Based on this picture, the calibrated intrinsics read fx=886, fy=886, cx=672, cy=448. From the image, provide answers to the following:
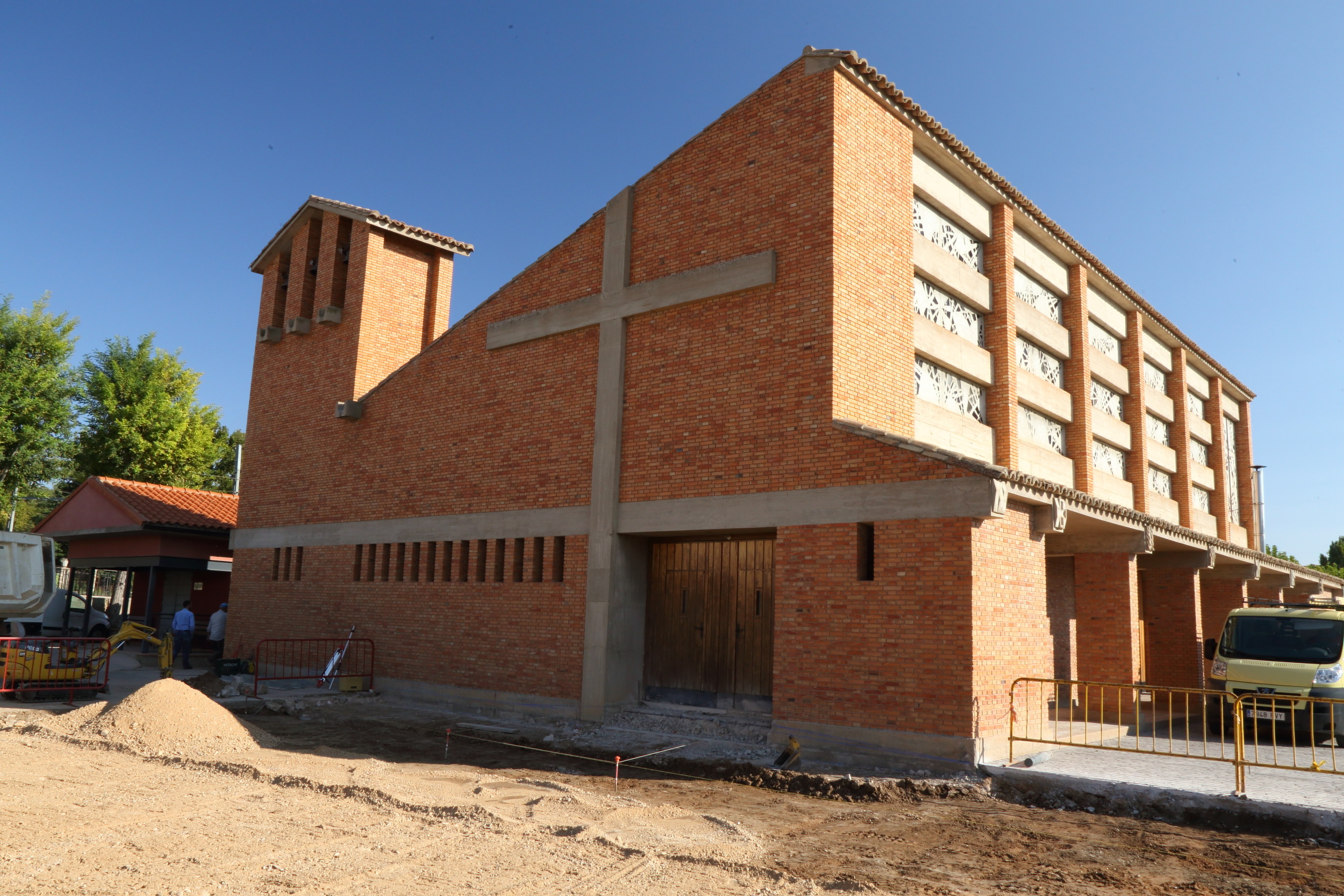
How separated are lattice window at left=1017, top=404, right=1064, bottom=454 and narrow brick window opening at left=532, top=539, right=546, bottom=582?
10.1 m

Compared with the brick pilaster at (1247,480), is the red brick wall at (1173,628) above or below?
below

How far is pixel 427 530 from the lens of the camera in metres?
17.9

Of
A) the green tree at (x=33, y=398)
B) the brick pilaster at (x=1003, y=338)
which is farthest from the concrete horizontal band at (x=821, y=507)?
the green tree at (x=33, y=398)

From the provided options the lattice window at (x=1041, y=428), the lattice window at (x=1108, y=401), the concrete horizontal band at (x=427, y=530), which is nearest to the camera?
the concrete horizontal band at (x=427, y=530)

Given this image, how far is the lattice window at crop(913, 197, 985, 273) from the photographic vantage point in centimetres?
1598

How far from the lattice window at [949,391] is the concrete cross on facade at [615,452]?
381 centimetres

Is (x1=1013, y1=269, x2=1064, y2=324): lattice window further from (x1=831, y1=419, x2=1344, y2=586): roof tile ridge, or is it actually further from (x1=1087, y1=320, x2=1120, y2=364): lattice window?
(x1=831, y1=419, x2=1344, y2=586): roof tile ridge

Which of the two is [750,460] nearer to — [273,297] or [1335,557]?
[273,297]

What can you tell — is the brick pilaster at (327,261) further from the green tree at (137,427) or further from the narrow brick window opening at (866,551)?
the green tree at (137,427)

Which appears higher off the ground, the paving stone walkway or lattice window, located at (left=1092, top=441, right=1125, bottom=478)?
lattice window, located at (left=1092, top=441, right=1125, bottom=478)

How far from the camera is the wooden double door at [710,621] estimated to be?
535 inches

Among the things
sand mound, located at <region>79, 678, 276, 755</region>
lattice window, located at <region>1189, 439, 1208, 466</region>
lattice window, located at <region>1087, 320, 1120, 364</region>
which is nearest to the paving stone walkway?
sand mound, located at <region>79, 678, 276, 755</region>

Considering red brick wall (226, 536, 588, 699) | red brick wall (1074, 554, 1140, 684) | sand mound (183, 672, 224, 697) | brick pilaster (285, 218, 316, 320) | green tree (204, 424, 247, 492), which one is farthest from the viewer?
green tree (204, 424, 247, 492)

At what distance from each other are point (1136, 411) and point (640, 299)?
15.9 metres
